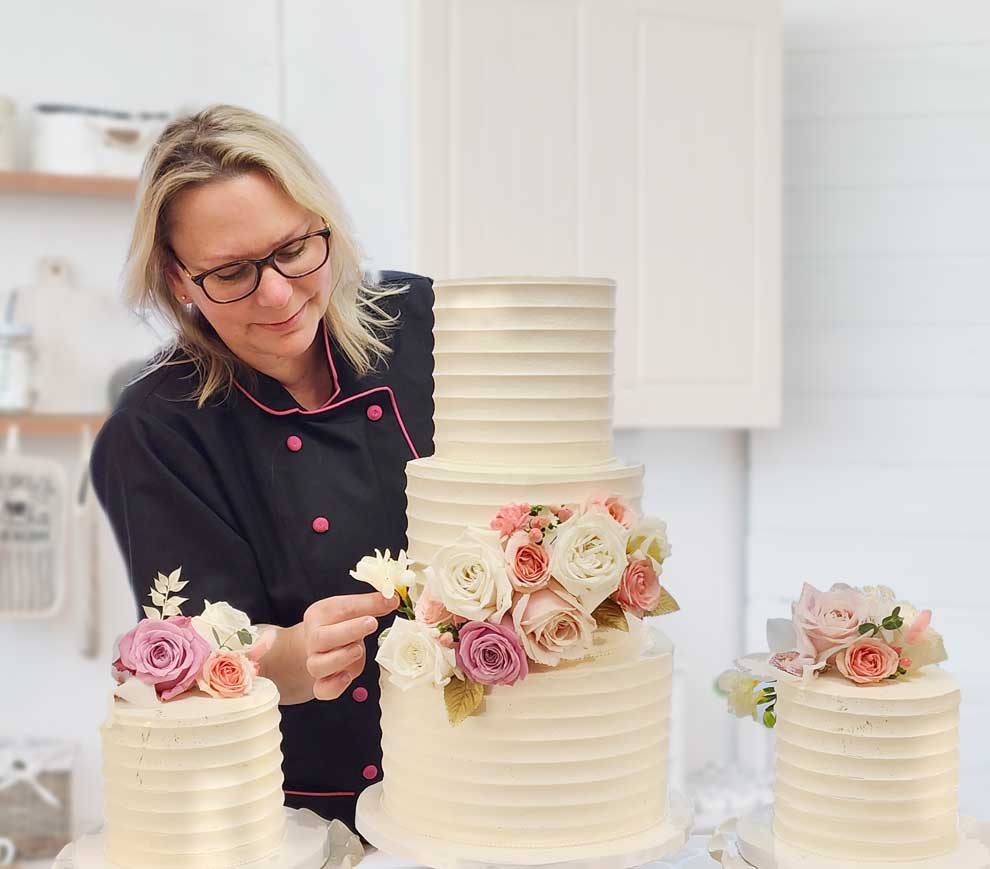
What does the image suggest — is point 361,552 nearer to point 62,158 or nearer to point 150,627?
point 150,627

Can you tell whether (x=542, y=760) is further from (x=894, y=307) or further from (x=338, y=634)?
(x=894, y=307)

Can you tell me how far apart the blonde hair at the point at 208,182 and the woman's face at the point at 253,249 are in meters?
0.02

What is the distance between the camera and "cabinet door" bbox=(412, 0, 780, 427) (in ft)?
8.81

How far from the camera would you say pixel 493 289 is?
3.77 ft

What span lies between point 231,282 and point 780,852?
2.68 ft

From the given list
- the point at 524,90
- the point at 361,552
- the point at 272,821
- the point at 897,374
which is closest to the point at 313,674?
the point at 272,821

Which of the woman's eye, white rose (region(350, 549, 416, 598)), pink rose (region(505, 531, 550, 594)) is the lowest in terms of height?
white rose (region(350, 549, 416, 598))

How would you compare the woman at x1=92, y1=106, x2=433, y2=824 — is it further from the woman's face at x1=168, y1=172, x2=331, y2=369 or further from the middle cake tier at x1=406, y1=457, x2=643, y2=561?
the middle cake tier at x1=406, y1=457, x2=643, y2=561

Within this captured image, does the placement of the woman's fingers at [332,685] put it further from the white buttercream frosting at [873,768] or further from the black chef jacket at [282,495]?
the white buttercream frosting at [873,768]

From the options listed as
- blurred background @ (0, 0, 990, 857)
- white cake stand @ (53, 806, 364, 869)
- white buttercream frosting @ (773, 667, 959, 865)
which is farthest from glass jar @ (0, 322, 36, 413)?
white buttercream frosting @ (773, 667, 959, 865)

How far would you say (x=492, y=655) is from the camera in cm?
106

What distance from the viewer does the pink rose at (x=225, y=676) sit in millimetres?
1087

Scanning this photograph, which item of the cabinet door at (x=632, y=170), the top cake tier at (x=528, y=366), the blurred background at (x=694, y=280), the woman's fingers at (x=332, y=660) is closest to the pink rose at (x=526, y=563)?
the top cake tier at (x=528, y=366)

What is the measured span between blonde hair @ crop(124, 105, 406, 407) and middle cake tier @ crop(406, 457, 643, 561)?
37 cm
